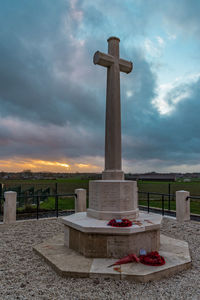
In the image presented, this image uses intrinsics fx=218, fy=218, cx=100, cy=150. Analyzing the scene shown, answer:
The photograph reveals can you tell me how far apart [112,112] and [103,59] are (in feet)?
5.03

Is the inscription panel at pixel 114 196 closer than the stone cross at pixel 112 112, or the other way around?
the inscription panel at pixel 114 196

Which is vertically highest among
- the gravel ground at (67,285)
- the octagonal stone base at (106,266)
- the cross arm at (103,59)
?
the cross arm at (103,59)

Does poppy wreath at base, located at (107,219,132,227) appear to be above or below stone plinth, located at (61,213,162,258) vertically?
above

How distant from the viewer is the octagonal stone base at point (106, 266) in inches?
156

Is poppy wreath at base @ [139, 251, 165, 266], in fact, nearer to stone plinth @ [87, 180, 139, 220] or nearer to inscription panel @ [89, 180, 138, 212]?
stone plinth @ [87, 180, 139, 220]

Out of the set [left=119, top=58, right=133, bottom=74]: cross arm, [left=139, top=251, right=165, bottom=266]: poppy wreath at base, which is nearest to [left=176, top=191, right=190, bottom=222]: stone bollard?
[left=139, top=251, right=165, bottom=266]: poppy wreath at base

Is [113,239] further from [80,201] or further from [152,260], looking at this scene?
[80,201]

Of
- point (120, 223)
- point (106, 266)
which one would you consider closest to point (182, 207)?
point (120, 223)

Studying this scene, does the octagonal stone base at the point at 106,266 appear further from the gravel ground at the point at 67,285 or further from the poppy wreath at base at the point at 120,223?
the poppy wreath at base at the point at 120,223

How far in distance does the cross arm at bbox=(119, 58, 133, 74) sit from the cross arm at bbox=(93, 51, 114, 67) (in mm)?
337

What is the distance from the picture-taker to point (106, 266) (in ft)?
14.1

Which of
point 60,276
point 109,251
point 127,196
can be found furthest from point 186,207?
point 60,276

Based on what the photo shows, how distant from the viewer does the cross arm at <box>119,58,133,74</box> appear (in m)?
6.57

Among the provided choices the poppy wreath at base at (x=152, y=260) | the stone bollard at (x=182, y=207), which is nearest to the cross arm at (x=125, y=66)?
the poppy wreath at base at (x=152, y=260)
